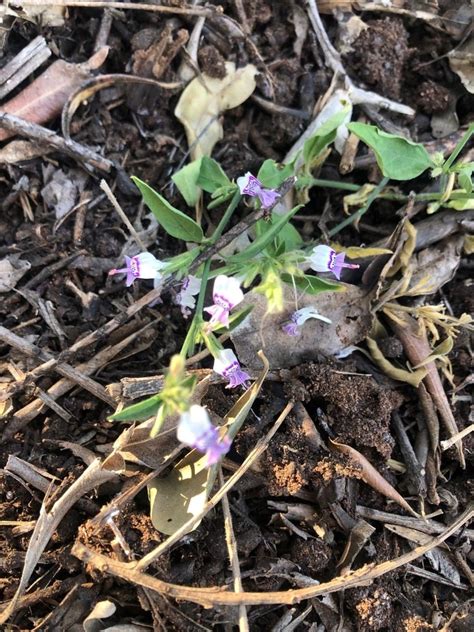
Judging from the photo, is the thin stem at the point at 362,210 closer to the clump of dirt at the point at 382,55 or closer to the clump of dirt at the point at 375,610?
the clump of dirt at the point at 382,55

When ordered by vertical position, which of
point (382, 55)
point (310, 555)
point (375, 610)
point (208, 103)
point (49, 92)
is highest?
point (49, 92)

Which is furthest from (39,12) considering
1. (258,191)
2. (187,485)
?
(187,485)

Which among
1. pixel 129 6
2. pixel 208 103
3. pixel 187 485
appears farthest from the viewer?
pixel 208 103

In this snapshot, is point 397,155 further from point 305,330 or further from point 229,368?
point 229,368

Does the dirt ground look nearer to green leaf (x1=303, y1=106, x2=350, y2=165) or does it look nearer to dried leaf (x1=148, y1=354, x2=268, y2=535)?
dried leaf (x1=148, y1=354, x2=268, y2=535)

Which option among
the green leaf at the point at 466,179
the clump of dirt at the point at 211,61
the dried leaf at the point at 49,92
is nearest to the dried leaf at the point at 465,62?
the green leaf at the point at 466,179

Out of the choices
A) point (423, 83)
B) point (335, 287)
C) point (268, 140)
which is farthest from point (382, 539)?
point (423, 83)
